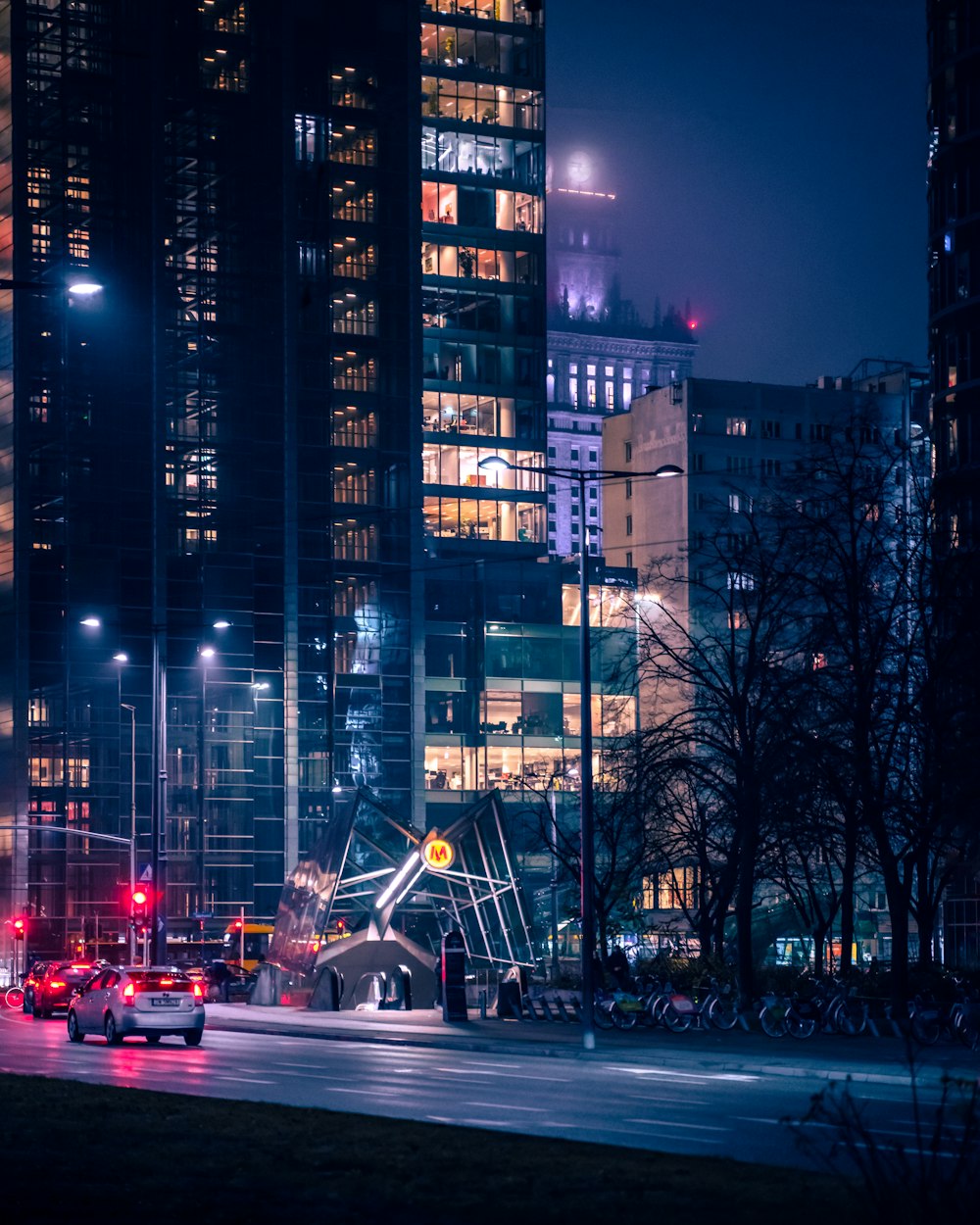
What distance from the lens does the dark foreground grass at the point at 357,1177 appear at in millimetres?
12719

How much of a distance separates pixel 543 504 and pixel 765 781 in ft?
330

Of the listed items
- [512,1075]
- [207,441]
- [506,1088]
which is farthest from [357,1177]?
[207,441]

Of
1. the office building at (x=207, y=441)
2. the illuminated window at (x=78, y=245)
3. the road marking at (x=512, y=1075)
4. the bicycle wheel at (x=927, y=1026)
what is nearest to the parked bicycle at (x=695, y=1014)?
the bicycle wheel at (x=927, y=1026)

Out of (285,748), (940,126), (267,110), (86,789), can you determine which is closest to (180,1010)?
(940,126)

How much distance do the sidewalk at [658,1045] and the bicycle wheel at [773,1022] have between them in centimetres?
32

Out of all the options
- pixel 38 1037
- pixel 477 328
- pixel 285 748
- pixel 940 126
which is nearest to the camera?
pixel 38 1037

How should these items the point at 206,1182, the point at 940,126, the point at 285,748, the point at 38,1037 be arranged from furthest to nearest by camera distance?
the point at 285,748 < the point at 940,126 < the point at 38,1037 < the point at 206,1182

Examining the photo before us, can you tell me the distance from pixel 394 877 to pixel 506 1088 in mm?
31942

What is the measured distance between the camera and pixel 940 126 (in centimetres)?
7650

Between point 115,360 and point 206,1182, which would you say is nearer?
point 206,1182

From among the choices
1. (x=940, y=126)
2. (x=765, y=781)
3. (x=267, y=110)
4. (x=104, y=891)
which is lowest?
(x=104, y=891)

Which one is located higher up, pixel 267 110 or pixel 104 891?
pixel 267 110

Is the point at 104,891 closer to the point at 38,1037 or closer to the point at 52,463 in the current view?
the point at 52,463

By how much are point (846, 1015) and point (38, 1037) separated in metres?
16.3
